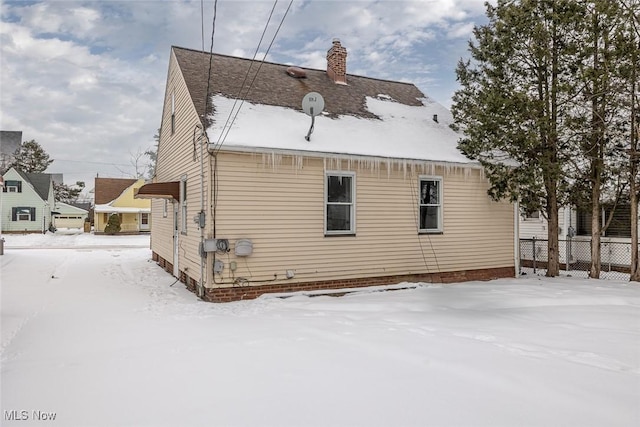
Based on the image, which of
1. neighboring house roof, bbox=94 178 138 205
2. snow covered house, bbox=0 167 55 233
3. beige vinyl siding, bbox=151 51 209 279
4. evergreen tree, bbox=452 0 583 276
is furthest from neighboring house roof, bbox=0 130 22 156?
evergreen tree, bbox=452 0 583 276

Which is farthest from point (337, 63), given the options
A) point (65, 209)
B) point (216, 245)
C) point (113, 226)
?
point (65, 209)

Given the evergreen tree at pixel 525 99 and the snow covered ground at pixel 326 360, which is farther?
the evergreen tree at pixel 525 99

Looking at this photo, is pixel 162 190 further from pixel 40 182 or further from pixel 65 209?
pixel 65 209

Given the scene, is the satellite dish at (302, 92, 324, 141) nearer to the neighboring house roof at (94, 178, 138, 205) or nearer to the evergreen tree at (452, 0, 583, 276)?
the evergreen tree at (452, 0, 583, 276)

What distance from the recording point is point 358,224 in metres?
9.33

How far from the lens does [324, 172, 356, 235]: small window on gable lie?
30.1ft

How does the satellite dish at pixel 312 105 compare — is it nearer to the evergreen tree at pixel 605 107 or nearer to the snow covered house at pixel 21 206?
the evergreen tree at pixel 605 107

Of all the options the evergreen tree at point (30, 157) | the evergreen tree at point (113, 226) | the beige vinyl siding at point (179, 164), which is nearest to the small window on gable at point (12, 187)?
the evergreen tree at point (113, 226)

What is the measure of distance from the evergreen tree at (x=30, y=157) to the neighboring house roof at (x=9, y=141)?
59 centimetres

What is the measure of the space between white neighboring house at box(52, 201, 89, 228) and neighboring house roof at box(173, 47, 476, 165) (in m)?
41.4

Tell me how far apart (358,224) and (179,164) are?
5142mm

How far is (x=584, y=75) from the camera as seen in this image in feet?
31.5

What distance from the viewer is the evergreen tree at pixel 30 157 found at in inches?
1843

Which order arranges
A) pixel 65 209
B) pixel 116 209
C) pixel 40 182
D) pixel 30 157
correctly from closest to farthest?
pixel 116 209
pixel 40 182
pixel 65 209
pixel 30 157
